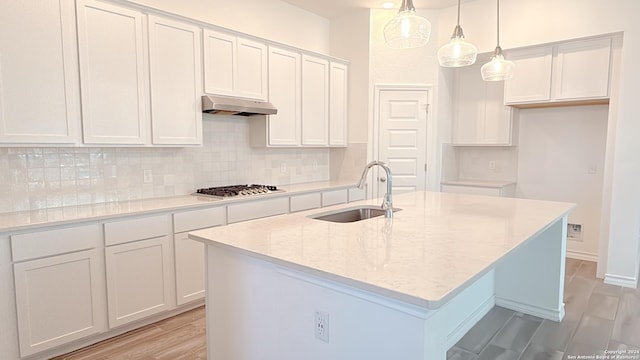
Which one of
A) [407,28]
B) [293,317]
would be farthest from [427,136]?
[293,317]

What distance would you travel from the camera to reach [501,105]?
15.8 feet

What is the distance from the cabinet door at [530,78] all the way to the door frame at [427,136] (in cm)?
88

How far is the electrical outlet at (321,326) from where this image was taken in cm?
154

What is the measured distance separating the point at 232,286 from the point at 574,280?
3.56 meters

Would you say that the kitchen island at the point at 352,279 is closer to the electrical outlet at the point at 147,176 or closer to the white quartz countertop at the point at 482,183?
the electrical outlet at the point at 147,176

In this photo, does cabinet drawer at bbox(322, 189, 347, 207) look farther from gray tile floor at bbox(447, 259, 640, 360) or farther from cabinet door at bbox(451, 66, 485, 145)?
gray tile floor at bbox(447, 259, 640, 360)

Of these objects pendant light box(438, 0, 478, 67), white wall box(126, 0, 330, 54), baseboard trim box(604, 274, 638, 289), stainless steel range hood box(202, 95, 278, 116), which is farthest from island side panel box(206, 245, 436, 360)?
baseboard trim box(604, 274, 638, 289)

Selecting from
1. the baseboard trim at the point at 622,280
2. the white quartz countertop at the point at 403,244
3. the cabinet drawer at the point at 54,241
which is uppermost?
the white quartz countertop at the point at 403,244

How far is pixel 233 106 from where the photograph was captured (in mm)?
3520

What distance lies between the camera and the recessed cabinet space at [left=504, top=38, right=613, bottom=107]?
385cm

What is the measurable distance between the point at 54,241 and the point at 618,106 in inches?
186

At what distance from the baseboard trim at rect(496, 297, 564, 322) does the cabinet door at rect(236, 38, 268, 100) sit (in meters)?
2.89

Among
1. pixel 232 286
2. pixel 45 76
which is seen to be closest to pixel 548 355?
pixel 232 286

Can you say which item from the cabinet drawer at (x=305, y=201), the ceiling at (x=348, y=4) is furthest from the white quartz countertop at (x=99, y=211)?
the ceiling at (x=348, y=4)
